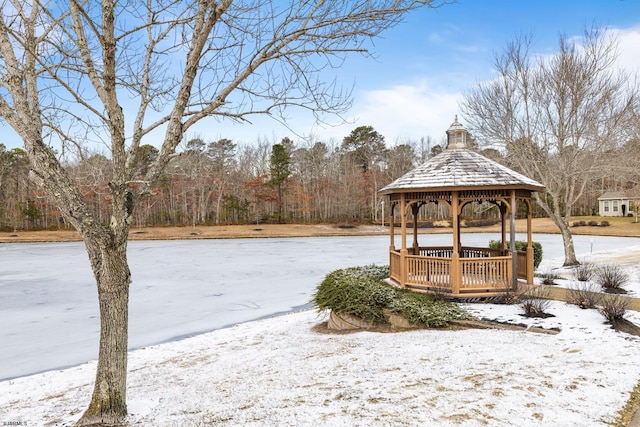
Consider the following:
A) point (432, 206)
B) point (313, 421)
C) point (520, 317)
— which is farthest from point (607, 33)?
point (432, 206)

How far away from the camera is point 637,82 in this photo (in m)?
16.2

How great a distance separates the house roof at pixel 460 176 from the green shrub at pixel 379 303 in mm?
2612

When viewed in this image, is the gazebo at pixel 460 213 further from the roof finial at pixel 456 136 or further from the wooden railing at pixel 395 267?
the roof finial at pixel 456 136

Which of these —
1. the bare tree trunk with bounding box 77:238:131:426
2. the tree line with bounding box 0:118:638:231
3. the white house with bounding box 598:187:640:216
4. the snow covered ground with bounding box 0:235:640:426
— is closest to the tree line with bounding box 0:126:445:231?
the tree line with bounding box 0:118:638:231

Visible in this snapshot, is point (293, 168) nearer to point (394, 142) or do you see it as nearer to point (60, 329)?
point (394, 142)

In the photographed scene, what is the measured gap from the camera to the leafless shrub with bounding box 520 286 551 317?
8477 millimetres

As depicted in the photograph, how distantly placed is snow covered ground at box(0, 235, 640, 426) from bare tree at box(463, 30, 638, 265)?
9642 mm

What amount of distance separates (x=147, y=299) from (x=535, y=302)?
427 inches

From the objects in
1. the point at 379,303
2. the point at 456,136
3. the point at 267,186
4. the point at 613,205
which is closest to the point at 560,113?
the point at 456,136

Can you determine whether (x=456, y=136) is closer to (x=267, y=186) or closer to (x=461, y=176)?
(x=461, y=176)

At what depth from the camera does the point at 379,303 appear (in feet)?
29.8

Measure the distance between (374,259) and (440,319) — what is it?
13.9m

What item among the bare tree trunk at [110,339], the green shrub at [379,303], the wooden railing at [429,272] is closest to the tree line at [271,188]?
the wooden railing at [429,272]

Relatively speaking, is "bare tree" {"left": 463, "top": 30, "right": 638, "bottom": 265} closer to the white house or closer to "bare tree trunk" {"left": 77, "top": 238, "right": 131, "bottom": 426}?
"bare tree trunk" {"left": 77, "top": 238, "right": 131, "bottom": 426}
